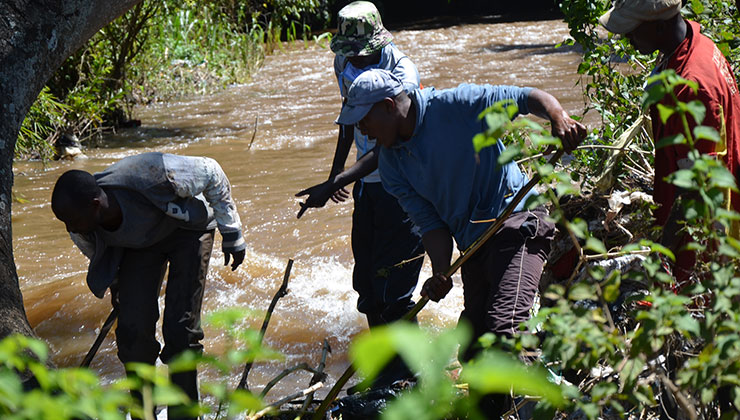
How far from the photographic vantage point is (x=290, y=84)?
49.8ft

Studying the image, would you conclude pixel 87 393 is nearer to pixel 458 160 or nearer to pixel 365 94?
pixel 365 94

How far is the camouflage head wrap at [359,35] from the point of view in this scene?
3998mm

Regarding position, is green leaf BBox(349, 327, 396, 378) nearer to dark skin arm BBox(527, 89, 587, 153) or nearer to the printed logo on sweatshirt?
dark skin arm BBox(527, 89, 587, 153)

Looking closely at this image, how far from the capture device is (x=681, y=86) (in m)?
2.69

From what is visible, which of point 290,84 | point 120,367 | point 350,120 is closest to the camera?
point 350,120

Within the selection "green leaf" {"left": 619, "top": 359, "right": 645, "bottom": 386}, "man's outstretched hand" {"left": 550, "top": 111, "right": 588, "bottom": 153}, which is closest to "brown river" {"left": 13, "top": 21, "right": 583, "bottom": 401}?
"green leaf" {"left": 619, "top": 359, "right": 645, "bottom": 386}

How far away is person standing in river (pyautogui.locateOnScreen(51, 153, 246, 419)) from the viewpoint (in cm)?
354

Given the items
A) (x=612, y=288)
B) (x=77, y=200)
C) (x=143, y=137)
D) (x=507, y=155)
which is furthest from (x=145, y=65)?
(x=612, y=288)

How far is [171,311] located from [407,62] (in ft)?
5.30

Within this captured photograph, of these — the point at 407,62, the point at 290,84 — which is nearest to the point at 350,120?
the point at 407,62

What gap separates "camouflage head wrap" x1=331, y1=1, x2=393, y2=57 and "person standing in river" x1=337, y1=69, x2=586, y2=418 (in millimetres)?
832

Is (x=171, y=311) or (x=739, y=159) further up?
(x=739, y=159)

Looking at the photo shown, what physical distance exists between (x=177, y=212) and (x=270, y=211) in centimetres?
443

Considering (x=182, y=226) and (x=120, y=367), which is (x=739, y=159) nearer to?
(x=182, y=226)
